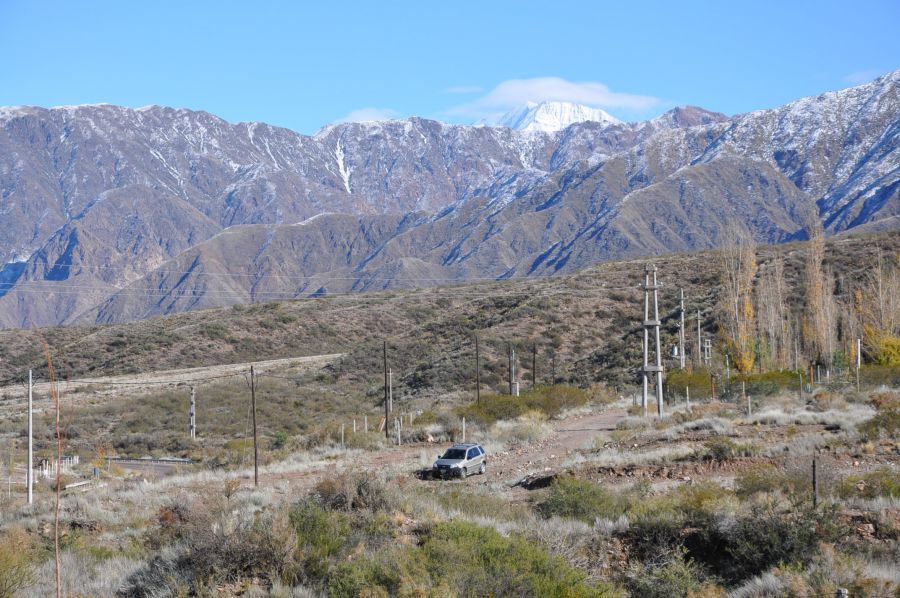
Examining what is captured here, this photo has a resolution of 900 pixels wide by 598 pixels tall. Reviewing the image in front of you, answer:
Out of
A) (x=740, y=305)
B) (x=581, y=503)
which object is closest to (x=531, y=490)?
(x=581, y=503)

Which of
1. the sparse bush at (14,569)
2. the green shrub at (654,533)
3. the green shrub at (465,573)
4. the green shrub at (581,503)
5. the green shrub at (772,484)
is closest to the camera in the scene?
Answer: the green shrub at (465,573)

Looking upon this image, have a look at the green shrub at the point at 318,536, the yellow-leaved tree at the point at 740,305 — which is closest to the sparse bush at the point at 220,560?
the green shrub at the point at 318,536

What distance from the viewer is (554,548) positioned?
13.7m

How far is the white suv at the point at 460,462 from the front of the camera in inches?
1075

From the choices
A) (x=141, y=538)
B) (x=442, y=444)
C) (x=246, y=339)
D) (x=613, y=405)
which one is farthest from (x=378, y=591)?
(x=246, y=339)

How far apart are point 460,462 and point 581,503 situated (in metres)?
10.1

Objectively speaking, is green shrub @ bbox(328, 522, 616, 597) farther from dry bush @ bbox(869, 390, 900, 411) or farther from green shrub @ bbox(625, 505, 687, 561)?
dry bush @ bbox(869, 390, 900, 411)

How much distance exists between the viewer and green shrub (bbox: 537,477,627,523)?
17.4 m

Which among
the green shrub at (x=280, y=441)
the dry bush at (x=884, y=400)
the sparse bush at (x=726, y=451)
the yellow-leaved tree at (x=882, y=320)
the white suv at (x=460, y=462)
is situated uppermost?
the yellow-leaved tree at (x=882, y=320)

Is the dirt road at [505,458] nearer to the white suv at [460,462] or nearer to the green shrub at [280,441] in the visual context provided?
the white suv at [460,462]

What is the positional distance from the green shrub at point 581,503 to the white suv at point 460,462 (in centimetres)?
Answer: 843

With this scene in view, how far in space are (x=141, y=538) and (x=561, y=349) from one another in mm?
57833

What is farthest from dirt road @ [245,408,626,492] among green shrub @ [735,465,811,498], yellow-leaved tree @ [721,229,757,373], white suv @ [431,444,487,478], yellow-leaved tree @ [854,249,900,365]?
yellow-leaved tree @ [721,229,757,373]

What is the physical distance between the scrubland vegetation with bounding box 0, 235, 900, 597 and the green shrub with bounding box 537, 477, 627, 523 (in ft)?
0.18
